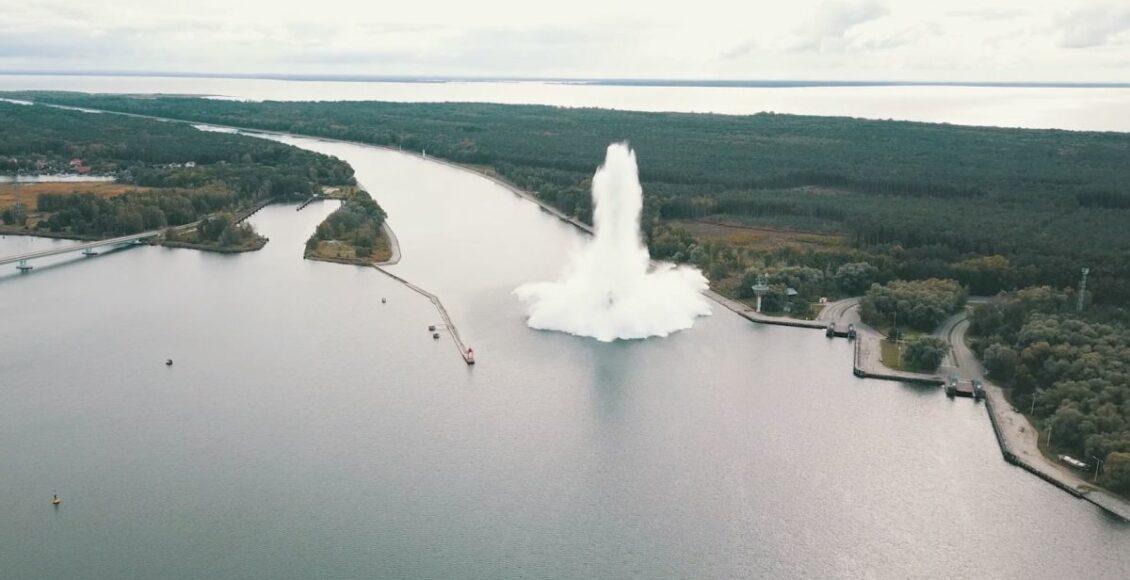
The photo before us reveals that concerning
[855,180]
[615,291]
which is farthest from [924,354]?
[855,180]

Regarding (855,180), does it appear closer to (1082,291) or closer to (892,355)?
(1082,291)

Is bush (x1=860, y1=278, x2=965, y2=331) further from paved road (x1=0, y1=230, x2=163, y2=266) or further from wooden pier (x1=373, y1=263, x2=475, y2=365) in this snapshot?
paved road (x1=0, y1=230, x2=163, y2=266)

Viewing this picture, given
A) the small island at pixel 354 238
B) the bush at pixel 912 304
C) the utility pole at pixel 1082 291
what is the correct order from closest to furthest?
the utility pole at pixel 1082 291 < the bush at pixel 912 304 < the small island at pixel 354 238

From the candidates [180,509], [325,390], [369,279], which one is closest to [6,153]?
[369,279]

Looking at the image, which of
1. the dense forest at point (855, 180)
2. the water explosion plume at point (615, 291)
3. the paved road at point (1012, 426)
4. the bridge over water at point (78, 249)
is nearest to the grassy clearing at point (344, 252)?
the water explosion plume at point (615, 291)

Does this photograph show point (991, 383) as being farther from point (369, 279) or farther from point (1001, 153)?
point (1001, 153)

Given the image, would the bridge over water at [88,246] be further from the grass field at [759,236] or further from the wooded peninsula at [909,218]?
the grass field at [759,236]
